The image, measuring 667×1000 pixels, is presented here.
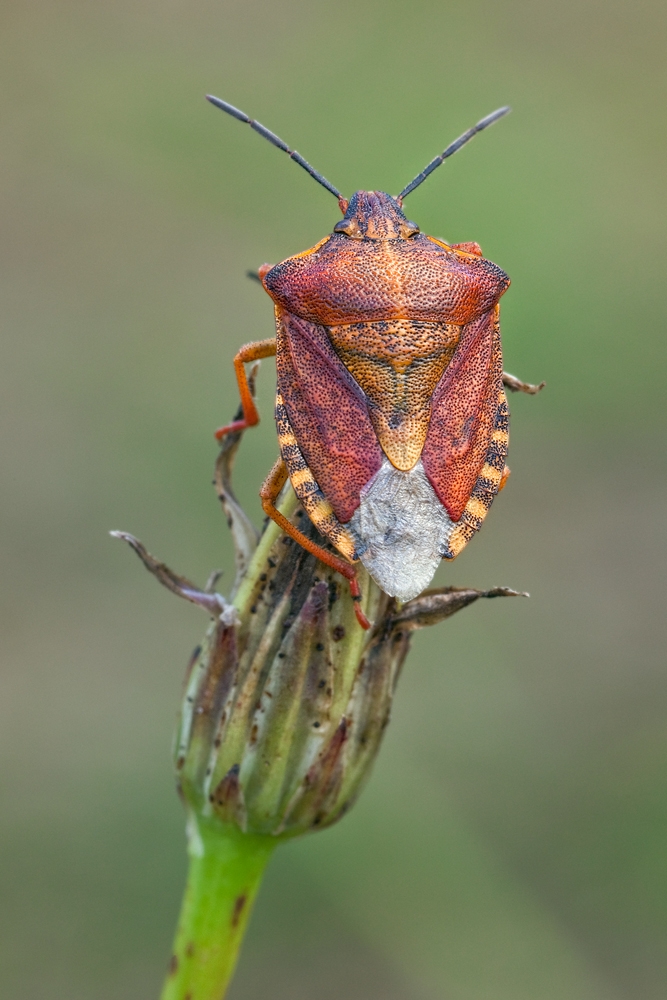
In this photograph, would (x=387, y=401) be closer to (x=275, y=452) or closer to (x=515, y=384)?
(x=515, y=384)

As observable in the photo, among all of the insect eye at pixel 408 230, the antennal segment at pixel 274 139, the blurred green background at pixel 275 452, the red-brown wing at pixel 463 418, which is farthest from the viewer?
the blurred green background at pixel 275 452

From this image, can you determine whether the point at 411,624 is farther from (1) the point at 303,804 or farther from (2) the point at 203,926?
(2) the point at 203,926

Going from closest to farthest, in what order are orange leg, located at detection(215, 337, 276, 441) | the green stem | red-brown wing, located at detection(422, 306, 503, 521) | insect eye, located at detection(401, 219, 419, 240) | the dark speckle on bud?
the green stem, the dark speckle on bud, red-brown wing, located at detection(422, 306, 503, 521), orange leg, located at detection(215, 337, 276, 441), insect eye, located at detection(401, 219, 419, 240)

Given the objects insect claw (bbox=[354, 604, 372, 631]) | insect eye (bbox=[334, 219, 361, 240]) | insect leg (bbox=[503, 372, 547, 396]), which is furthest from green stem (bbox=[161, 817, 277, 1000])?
insect eye (bbox=[334, 219, 361, 240])

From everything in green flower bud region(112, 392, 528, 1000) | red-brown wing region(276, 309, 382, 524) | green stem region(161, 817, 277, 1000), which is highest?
red-brown wing region(276, 309, 382, 524)

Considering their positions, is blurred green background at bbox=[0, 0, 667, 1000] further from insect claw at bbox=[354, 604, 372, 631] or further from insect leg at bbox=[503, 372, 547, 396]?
insect claw at bbox=[354, 604, 372, 631]

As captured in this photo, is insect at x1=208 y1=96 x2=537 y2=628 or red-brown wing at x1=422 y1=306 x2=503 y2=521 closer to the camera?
insect at x1=208 y1=96 x2=537 y2=628

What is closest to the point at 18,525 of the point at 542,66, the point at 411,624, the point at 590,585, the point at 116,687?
the point at 116,687

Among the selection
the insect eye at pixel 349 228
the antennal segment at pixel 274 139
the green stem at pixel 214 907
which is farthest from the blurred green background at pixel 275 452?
the green stem at pixel 214 907

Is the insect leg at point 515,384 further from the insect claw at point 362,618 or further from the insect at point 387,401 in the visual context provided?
the insect claw at point 362,618
